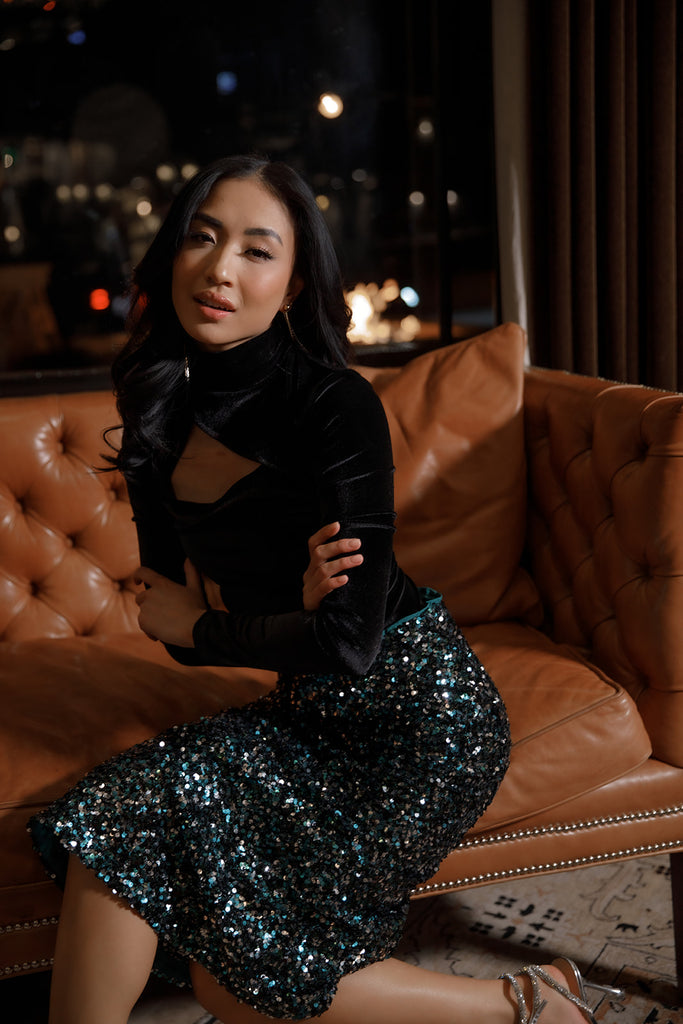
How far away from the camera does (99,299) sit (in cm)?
284

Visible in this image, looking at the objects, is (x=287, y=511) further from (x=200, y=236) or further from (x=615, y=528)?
(x=615, y=528)

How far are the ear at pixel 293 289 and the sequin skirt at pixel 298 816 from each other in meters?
0.52

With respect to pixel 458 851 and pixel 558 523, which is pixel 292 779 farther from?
pixel 558 523

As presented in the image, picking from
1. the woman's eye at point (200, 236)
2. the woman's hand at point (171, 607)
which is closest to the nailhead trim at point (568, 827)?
the woman's hand at point (171, 607)

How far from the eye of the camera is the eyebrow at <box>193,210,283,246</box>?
136cm

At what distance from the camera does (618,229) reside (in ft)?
8.95

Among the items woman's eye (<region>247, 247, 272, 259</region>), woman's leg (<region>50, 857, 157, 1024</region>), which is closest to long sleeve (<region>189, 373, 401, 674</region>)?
woman's eye (<region>247, 247, 272, 259</region>)

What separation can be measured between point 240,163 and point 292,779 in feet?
2.91

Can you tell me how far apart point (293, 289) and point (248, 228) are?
13 centimetres

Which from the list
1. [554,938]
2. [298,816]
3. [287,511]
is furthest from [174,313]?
[554,938]

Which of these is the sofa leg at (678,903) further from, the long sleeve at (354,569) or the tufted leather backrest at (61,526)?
the tufted leather backrest at (61,526)

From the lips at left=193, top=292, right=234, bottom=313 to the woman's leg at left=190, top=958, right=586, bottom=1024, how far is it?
91cm

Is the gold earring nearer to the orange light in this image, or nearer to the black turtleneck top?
the black turtleneck top

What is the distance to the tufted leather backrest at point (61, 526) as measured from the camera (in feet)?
6.86
